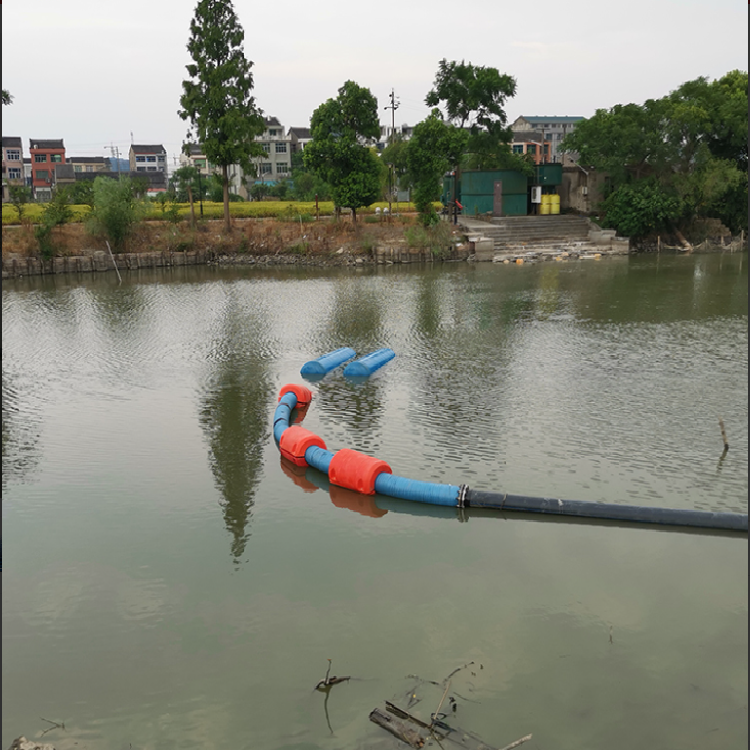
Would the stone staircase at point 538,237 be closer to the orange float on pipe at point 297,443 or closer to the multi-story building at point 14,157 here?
the orange float on pipe at point 297,443

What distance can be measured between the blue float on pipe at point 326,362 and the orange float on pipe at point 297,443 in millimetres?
5371

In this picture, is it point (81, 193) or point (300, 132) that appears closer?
point (81, 193)

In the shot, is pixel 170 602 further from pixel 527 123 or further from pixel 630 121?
pixel 527 123

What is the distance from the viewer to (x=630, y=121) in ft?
141

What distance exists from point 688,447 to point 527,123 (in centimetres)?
9905

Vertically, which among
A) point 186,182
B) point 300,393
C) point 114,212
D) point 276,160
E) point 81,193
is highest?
point 276,160

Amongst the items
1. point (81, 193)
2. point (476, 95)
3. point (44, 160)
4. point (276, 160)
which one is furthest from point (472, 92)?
point (44, 160)

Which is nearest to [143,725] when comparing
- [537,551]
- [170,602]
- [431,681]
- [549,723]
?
[170,602]

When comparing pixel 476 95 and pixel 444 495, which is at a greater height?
pixel 476 95

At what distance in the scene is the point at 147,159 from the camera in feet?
343

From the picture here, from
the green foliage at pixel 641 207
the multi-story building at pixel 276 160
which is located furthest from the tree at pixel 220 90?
the multi-story building at pixel 276 160

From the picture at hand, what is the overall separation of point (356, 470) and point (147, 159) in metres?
102

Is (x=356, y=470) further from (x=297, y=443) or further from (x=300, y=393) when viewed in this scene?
(x=300, y=393)

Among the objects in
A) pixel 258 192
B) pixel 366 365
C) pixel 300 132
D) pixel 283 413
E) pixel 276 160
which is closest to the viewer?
pixel 283 413
